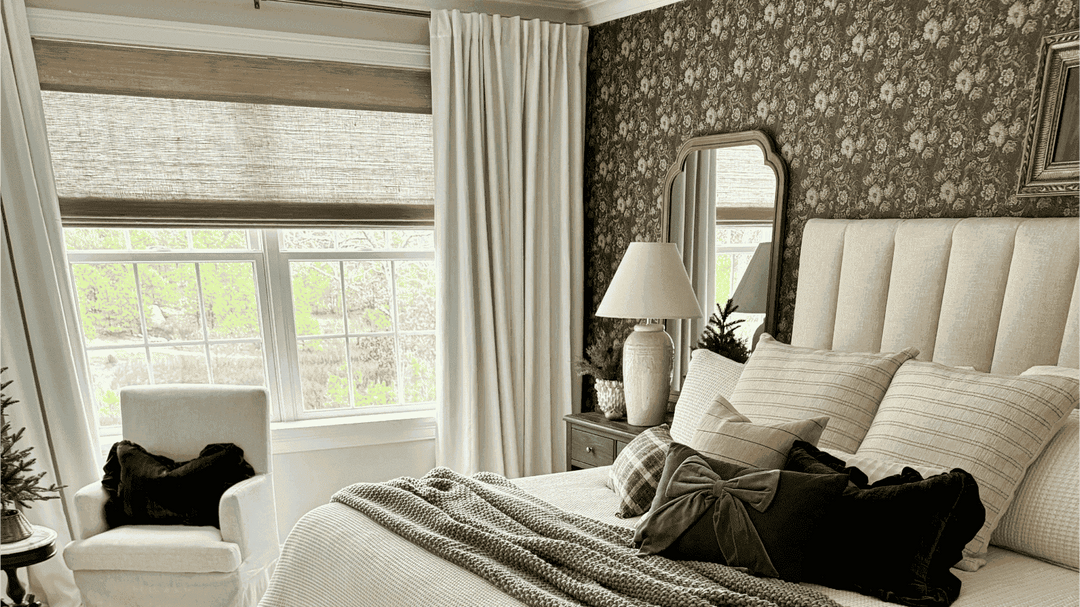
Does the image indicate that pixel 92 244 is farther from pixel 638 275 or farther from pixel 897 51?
pixel 897 51

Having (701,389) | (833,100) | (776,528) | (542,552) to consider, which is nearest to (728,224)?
(833,100)

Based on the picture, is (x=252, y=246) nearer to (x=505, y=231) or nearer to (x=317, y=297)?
(x=317, y=297)

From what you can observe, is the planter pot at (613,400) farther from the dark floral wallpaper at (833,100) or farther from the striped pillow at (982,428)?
the striped pillow at (982,428)

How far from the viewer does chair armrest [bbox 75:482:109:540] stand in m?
2.75

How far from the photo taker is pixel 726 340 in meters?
3.17

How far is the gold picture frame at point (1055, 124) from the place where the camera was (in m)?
2.14

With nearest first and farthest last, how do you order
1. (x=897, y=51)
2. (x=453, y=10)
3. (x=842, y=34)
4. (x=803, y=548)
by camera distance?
(x=803, y=548)
(x=897, y=51)
(x=842, y=34)
(x=453, y=10)

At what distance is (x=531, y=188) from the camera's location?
390 centimetres

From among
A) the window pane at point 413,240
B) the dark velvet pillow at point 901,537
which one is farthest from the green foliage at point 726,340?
the window pane at point 413,240

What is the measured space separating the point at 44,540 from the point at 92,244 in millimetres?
1385

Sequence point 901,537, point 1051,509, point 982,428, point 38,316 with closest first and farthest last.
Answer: point 901,537 < point 1051,509 < point 982,428 < point 38,316

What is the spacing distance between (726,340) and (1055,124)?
4.53 feet

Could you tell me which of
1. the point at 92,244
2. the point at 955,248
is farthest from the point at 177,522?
the point at 955,248

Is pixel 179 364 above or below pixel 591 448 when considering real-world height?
above
